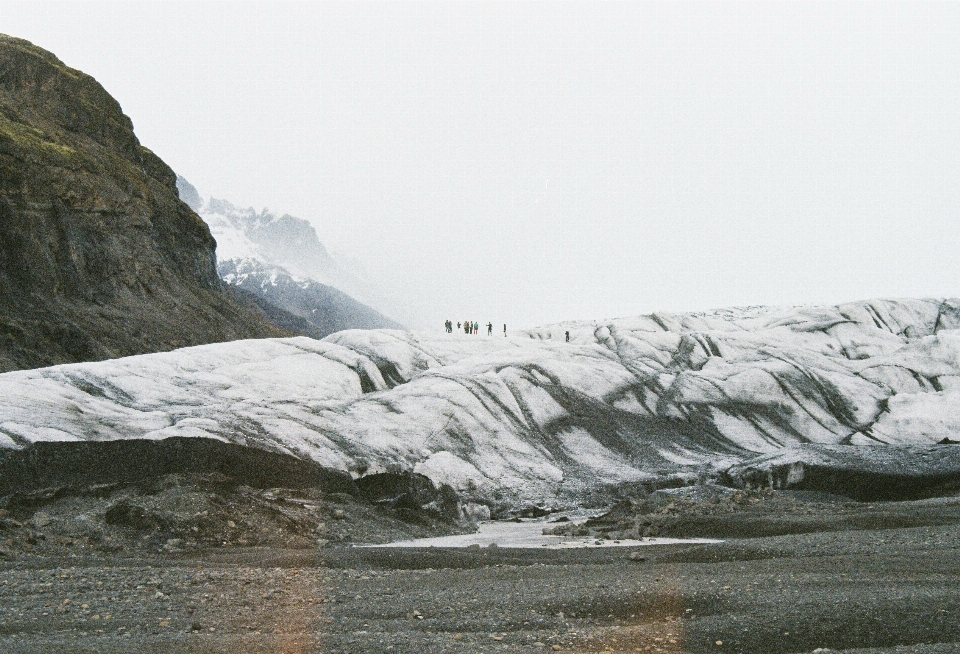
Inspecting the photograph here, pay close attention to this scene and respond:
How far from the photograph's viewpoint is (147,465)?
3375 centimetres

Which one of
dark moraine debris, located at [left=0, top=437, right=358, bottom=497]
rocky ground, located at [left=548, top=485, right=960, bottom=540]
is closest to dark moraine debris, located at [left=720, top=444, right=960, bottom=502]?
rocky ground, located at [left=548, top=485, right=960, bottom=540]

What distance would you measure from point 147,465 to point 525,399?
2918cm

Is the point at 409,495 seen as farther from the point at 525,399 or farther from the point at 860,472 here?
the point at 860,472

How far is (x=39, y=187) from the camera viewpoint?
71.6 meters

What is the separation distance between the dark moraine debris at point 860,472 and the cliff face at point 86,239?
49377 millimetres

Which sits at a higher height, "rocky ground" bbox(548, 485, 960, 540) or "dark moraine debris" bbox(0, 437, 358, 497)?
"dark moraine debris" bbox(0, 437, 358, 497)

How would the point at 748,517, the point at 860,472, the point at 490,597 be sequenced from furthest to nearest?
→ the point at 860,472, the point at 748,517, the point at 490,597

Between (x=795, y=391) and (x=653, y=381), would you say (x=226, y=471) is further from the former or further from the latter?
(x=795, y=391)

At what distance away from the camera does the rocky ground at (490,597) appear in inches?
475

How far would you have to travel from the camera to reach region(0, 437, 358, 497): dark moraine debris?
31391 mm

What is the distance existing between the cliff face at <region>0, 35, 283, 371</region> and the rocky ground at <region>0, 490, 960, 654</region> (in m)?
43.2

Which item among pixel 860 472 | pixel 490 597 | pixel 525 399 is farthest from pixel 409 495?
pixel 860 472

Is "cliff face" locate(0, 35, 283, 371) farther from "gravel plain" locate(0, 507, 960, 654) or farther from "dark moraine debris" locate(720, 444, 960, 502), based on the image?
"dark moraine debris" locate(720, 444, 960, 502)

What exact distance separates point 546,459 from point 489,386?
823cm
